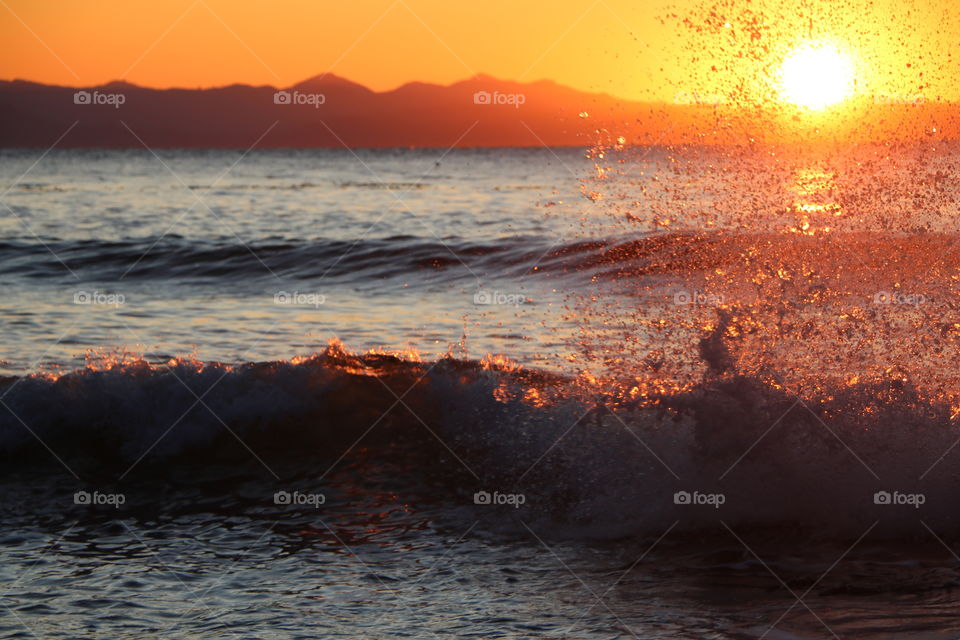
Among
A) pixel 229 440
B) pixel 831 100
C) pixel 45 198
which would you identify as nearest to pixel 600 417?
pixel 229 440

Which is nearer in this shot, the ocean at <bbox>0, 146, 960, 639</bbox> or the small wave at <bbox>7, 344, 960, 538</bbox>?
the ocean at <bbox>0, 146, 960, 639</bbox>

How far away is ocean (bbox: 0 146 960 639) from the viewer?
5910 mm

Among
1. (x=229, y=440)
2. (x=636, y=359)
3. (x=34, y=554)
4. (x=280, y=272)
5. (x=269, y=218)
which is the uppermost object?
(x=269, y=218)

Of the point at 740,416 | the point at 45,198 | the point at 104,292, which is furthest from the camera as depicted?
the point at 45,198

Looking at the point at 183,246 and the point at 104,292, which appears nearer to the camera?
the point at 104,292

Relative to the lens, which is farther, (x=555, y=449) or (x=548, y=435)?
(x=548, y=435)

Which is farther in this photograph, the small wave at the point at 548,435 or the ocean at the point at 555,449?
the small wave at the point at 548,435

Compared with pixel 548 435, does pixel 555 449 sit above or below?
below

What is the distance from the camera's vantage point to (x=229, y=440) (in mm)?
9656

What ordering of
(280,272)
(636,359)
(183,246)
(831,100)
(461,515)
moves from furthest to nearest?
(183,246) → (280,272) → (831,100) → (636,359) → (461,515)

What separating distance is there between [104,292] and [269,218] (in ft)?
40.1

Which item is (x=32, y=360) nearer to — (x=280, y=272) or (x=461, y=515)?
(x=461, y=515)

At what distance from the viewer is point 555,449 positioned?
28.0 ft

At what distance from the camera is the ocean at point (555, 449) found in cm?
591
